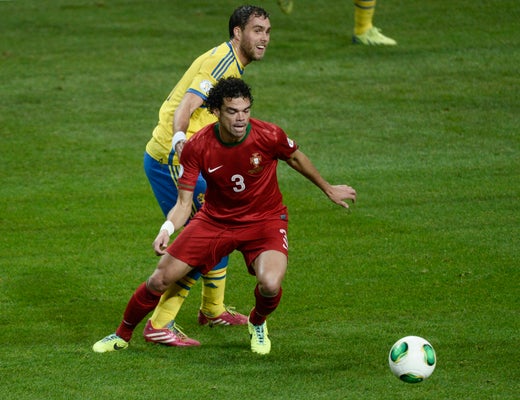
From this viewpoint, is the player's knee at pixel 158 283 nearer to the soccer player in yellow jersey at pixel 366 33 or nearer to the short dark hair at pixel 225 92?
the short dark hair at pixel 225 92

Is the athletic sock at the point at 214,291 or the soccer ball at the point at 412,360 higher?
the soccer ball at the point at 412,360

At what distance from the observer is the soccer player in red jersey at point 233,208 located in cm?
729

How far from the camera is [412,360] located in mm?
6531

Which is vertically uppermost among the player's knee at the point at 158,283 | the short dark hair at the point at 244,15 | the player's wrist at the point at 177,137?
the short dark hair at the point at 244,15

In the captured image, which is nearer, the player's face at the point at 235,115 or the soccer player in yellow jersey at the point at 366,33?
the player's face at the point at 235,115

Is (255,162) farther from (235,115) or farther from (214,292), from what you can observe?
(214,292)

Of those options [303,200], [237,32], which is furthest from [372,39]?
[237,32]

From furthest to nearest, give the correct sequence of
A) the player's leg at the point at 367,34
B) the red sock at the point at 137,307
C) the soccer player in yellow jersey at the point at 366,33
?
the player's leg at the point at 367,34 → the soccer player in yellow jersey at the point at 366,33 → the red sock at the point at 137,307

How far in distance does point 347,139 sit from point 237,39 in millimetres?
6227

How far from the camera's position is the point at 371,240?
33.8ft

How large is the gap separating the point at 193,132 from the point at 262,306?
1504 millimetres

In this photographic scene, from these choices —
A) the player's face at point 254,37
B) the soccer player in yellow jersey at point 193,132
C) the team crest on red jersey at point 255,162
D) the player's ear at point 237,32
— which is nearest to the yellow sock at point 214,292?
the soccer player in yellow jersey at point 193,132

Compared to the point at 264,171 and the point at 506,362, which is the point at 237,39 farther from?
the point at 506,362

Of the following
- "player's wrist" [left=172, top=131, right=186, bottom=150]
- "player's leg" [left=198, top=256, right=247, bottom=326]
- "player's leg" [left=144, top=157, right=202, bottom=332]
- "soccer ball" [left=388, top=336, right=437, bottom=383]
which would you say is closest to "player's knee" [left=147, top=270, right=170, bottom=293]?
"player's leg" [left=144, top=157, right=202, bottom=332]
